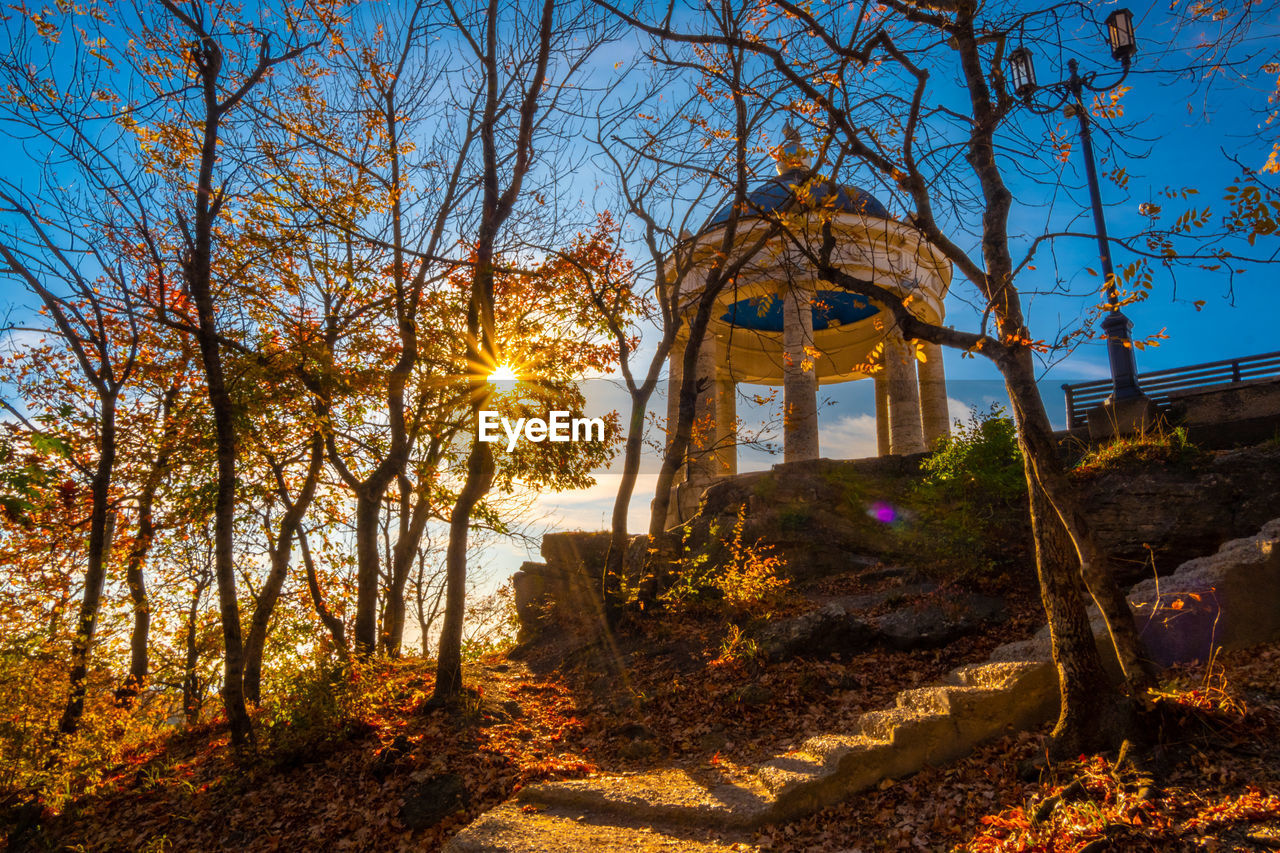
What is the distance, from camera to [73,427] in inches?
506

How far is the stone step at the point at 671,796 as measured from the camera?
5.53m

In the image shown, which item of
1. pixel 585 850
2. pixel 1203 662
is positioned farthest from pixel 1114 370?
pixel 585 850

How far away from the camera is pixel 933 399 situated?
23.2m

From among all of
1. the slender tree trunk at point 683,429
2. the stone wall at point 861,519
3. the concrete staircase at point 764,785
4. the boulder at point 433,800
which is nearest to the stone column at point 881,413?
the stone wall at point 861,519

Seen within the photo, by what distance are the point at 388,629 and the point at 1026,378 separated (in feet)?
39.9

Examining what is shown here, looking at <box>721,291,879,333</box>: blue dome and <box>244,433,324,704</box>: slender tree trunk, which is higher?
<box>721,291,879,333</box>: blue dome

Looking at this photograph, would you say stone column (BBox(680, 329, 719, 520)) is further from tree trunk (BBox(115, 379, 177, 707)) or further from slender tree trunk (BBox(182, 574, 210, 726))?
slender tree trunk (BBox(182, 574, 210, 726))

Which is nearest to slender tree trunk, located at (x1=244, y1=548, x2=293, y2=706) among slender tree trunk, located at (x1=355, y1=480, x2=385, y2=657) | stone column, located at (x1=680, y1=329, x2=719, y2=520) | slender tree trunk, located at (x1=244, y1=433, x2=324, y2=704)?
slender tree trunk, located at (x1=244, y1=433, x2=324, y2=704)

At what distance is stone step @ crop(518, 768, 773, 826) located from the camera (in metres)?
5.53

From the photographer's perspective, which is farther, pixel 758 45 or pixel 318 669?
pixel 318 669

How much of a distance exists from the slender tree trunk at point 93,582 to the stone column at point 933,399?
22198mm

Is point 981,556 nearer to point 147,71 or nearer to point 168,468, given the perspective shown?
point 168,468

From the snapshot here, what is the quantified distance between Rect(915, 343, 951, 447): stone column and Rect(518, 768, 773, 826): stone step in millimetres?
18861

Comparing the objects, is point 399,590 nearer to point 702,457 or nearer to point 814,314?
point 702,457
